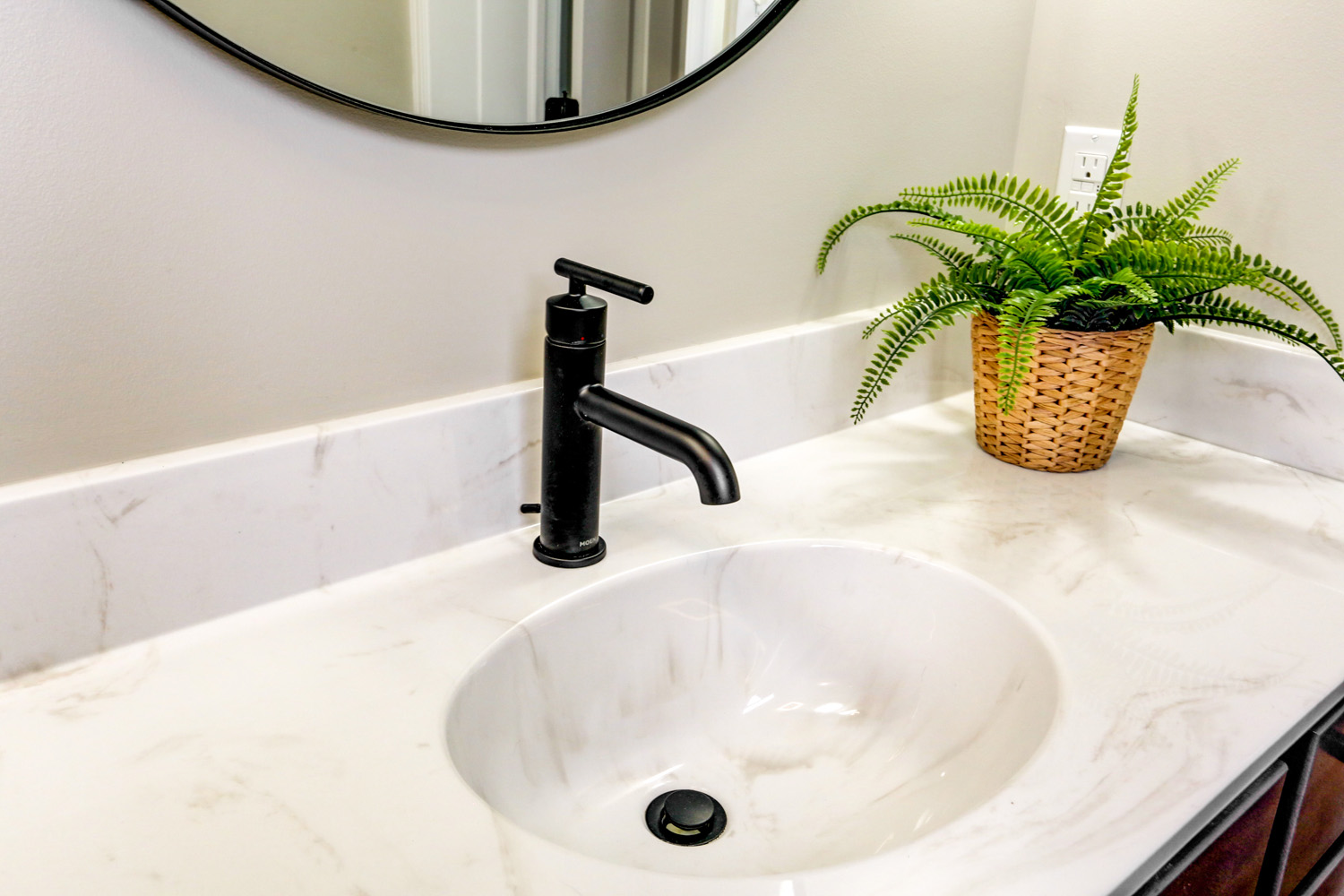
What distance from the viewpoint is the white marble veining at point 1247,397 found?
1115mm

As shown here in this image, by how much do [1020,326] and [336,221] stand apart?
0.63 metres

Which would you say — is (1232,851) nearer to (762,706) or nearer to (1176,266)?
(762,706)

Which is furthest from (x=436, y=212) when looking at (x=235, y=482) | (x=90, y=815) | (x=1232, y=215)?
(x=1232, y=215)

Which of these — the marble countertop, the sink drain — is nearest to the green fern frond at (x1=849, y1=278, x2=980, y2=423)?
the marble countertop

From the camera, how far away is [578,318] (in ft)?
2.61

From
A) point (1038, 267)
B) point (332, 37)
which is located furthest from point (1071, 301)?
point (332, 37)

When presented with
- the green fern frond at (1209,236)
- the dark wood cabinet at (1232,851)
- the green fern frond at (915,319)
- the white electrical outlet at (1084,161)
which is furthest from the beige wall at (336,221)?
the dark wood cabinet at (1232,851)

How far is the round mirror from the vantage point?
695 mm

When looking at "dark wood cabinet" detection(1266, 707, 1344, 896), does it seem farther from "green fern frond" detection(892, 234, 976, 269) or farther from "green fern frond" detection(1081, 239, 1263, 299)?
"green fern frond" detection(892, 234, 976, 269)

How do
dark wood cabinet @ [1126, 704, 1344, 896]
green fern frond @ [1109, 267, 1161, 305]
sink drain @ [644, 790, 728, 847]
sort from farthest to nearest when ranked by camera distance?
green fern frond @ [1109, 267, 1161, 305], sink drain @ [644, 790, 728, 847], dark wood cabinet @ [1126, 704, 1344, 896]

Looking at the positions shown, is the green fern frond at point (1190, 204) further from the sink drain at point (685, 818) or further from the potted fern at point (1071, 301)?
the sink drain at point (685, 818)

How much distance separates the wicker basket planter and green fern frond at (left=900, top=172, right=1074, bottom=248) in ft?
0.37

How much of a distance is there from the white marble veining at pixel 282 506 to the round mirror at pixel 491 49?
245mm

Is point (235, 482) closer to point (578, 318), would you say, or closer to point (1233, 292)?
point (578, 318)
